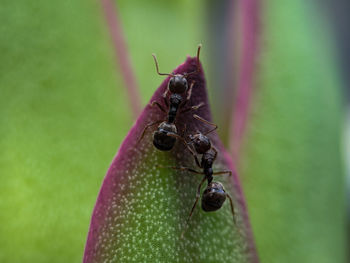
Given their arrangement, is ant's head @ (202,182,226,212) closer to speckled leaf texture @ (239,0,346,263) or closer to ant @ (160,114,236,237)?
ant @ (160,114,236,237)

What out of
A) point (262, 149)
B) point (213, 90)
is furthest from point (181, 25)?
point (262, 149)

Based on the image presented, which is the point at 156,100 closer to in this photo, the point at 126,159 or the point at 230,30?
the point at 126,159

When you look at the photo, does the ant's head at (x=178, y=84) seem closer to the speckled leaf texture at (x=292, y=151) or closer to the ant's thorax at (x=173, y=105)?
the ant's thorax at (x=173, y=105)

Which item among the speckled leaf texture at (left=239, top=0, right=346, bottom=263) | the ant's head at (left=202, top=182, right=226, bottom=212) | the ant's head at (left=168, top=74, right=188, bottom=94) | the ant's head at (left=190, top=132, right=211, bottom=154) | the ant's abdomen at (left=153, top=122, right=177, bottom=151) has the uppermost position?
the ant's head at (left=168, top=74, right=188, bottom=94)

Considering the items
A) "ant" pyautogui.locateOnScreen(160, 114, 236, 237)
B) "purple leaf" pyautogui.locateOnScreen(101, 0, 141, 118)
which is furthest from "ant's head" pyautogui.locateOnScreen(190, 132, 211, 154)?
"purple leaf" pyautogui.locateOnScreen(101, 0, 141, 118)

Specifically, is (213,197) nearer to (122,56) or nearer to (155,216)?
(155,216)

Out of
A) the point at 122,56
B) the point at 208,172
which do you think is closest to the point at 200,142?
the point at 208,172

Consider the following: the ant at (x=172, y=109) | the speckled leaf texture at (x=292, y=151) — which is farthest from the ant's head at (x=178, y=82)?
the speckled leaf texture at (x=292, y=151)

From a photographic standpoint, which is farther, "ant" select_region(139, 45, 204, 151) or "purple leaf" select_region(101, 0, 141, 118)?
"purple leaf" select_region(101, 0, 141, 118)
